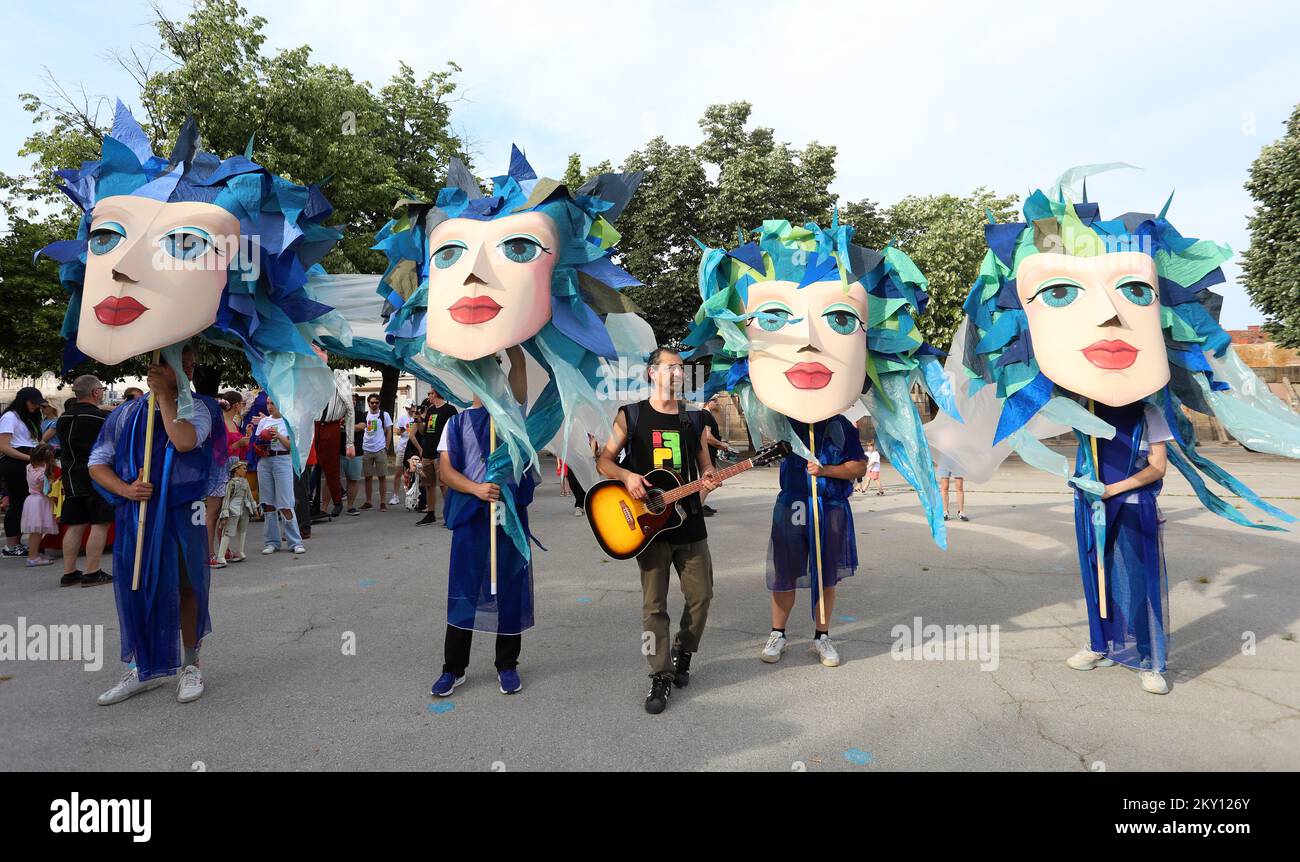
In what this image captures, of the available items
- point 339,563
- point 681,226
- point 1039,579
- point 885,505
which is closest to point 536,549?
point 339,563

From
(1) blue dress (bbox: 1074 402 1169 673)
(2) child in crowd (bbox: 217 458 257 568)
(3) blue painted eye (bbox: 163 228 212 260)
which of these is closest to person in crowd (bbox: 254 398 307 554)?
(2) child in crowd (bbox: 217 458 257 568)

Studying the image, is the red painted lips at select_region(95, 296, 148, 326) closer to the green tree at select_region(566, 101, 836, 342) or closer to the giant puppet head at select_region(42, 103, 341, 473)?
the giant puppet head at select_region(42, 103, 341, 473)

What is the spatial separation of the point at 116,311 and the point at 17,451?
17.9 feet

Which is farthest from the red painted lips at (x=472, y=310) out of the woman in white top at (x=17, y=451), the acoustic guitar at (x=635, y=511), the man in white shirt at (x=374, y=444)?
the man in white shirt at (x=374, y=444)

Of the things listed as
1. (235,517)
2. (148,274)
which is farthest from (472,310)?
A: (235,517)

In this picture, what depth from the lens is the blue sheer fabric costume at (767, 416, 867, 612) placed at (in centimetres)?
406

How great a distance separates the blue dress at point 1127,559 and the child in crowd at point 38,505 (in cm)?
877

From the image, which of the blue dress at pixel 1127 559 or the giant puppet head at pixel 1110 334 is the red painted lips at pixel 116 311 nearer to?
the giant puppet head at pixel 1110 334

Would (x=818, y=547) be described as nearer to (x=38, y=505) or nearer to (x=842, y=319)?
(x=842, y=319)

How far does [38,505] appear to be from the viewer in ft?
22.6

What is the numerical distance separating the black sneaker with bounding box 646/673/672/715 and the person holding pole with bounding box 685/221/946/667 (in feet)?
2.72

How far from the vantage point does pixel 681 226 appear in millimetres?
18391

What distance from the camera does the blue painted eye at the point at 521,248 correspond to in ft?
11.3
